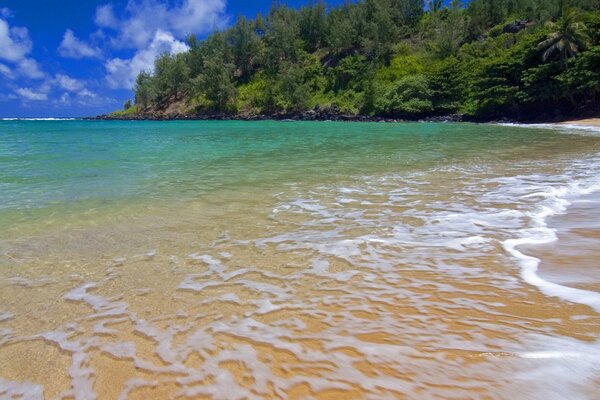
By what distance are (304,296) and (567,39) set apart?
48514 mm

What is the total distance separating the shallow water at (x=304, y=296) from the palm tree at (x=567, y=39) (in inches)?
1615

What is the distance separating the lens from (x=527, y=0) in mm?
73625

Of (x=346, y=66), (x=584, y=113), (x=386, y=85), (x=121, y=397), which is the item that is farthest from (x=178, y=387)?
(x=346, y=66)

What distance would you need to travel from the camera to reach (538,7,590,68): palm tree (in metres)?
38.0

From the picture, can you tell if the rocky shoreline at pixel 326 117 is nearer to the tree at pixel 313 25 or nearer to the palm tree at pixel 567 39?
the palm tree at pixel 567 39

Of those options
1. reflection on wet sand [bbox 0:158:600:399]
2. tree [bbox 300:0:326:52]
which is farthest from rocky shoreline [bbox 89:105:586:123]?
reflection on wet sand [bbox 0:158:600:399]

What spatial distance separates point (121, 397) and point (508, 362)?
2.54m

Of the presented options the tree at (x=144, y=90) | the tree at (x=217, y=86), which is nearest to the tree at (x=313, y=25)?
the tree at (x=217, y=86)

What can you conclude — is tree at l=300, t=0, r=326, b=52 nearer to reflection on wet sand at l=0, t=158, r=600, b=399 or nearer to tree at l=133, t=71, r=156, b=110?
tree at l=133, t=71, r=156, b=110

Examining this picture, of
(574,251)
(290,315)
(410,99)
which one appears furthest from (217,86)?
(290,315)

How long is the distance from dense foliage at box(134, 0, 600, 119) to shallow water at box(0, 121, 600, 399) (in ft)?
137

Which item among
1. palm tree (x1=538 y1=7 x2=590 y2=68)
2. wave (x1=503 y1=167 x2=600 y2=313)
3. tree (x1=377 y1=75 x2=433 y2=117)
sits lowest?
wave (x1=503 y1=167 x2=600 y2=313)

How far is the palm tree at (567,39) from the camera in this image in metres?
38.0

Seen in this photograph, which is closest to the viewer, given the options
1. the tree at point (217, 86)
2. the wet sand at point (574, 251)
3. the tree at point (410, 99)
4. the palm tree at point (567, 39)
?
the wet sand at point (574, 251)
